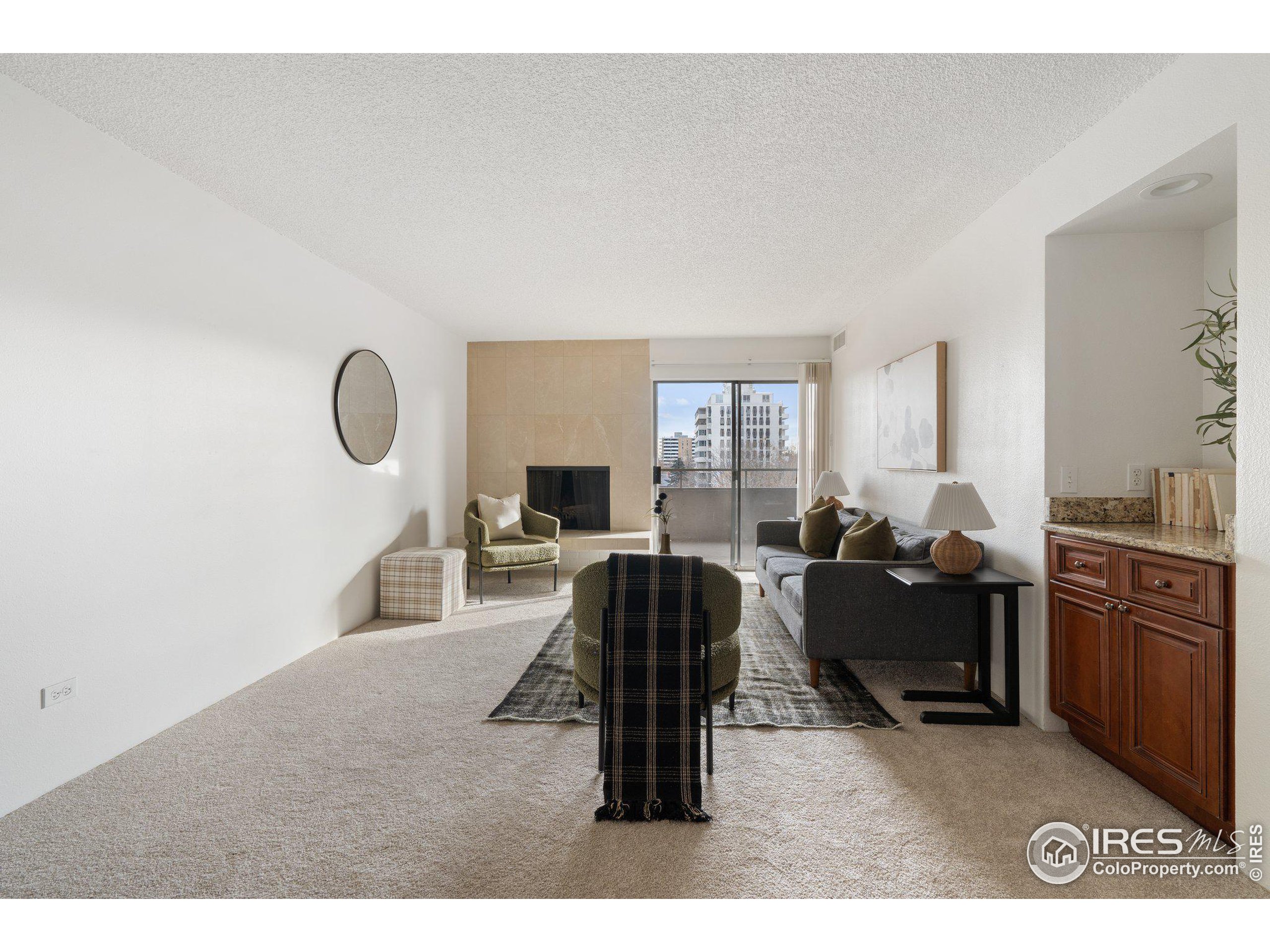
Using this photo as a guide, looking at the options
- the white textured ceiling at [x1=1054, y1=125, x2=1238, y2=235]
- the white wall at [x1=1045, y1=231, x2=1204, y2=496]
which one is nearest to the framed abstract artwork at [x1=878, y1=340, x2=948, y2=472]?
the white wall at [x1=1045, y1=231, x2=1204, y2=496]

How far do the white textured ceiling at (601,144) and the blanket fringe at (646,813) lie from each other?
8.18 feet

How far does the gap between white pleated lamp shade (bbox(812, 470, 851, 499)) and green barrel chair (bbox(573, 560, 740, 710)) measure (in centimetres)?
336

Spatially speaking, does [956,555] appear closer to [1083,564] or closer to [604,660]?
[1083,564]

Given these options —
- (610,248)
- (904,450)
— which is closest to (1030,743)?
(904,450)

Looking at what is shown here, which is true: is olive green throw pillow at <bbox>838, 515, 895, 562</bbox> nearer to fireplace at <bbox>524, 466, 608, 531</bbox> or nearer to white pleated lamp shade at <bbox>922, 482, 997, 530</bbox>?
white pleated lamp shade at <bbox>922, 482, 997, 530</bbox>

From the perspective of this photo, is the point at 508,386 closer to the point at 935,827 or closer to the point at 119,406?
the point at 119,406

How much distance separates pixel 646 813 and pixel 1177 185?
9.73 feet

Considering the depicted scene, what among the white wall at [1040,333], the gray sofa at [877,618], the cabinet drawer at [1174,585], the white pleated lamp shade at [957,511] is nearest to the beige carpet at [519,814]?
the gray sofa at [877,618]

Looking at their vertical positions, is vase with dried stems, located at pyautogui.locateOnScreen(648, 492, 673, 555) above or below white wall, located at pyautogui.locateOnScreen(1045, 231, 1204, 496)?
below

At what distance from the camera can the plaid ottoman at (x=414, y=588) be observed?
471 centimetres

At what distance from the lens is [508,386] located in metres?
6.87

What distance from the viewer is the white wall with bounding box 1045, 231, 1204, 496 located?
2660mm

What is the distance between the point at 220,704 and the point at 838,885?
117 inches

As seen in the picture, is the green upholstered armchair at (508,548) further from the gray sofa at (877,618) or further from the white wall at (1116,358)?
the white wall at (1116,358)
